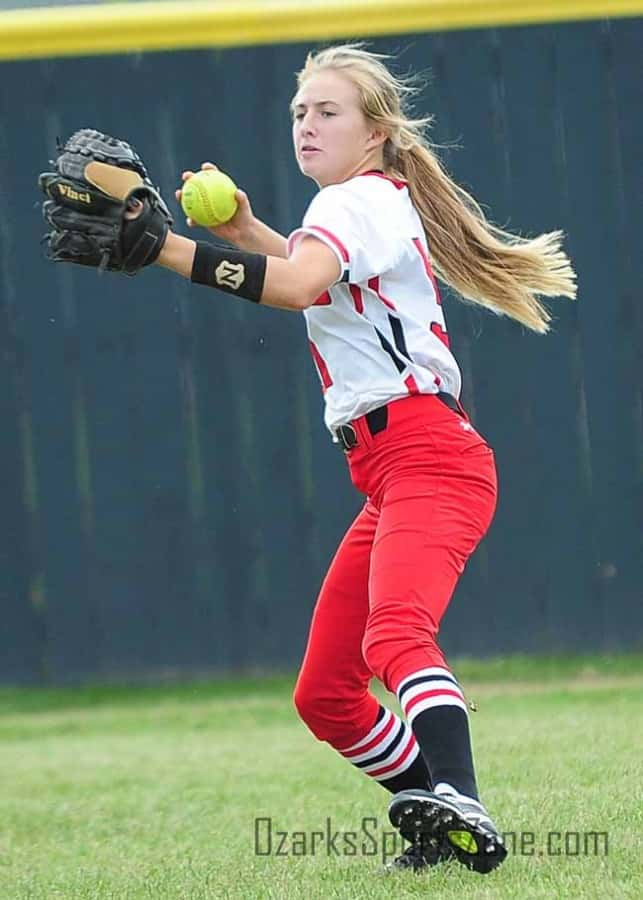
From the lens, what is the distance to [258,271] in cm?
343

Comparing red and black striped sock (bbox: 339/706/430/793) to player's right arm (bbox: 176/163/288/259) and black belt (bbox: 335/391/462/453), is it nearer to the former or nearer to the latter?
black belt (bbox: 335/391/462/453)

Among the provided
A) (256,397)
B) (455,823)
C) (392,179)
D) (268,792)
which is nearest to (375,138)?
(392,179)

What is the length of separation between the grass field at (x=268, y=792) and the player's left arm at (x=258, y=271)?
1.18 meters

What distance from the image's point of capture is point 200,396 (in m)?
7.63

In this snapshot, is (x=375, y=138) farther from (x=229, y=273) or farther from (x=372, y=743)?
(x=372, y=743)

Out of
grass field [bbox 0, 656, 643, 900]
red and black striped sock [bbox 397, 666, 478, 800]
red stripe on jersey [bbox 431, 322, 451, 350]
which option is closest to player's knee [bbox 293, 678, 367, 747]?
grass field [bbox 0, 656, 643, 900]

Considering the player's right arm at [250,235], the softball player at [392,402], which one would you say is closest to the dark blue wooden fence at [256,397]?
the player's right arm at [250,235]

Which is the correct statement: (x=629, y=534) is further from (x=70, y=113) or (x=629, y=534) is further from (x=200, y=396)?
(x=70, y=113)

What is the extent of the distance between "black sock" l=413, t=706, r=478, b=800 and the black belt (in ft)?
2.07

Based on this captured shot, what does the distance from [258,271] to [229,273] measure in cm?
6

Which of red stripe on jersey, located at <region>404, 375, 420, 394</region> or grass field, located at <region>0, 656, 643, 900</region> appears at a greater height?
red stripe on jersey, located at <region>404, 375, 420, 394</region>

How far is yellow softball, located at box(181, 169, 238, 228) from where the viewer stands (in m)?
4.00

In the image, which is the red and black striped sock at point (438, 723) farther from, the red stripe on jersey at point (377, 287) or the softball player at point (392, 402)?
the red stripe on jersey at point (377, 287)

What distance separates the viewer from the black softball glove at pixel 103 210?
3430 millimetres
